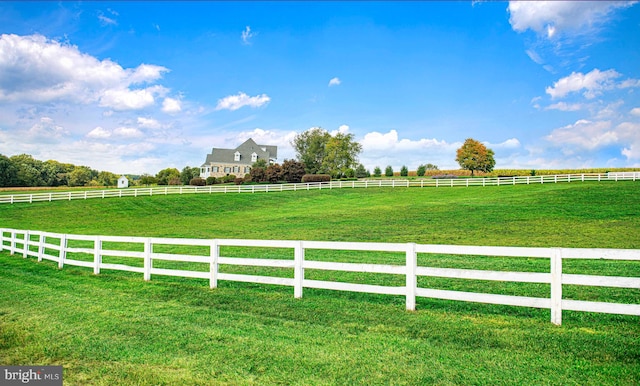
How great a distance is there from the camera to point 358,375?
4988mm

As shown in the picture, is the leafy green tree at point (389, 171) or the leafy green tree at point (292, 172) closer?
the leafy green tree at point (292, 172)

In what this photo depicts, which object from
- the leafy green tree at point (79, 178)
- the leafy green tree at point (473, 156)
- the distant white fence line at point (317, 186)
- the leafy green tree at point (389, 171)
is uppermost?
the leafy green tree at point (473, 156)

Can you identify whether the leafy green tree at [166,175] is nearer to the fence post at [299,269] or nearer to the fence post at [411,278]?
the fence post at [299,269]

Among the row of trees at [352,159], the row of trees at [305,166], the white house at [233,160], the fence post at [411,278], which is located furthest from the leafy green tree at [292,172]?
the fence post at [411,278]

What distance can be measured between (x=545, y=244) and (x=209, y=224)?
20892 mm

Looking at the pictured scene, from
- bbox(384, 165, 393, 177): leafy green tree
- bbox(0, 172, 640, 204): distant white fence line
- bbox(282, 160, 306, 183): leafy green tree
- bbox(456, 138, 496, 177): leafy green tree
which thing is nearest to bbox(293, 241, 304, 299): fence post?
bbox(0, 172, 640, 204): distant white fence line

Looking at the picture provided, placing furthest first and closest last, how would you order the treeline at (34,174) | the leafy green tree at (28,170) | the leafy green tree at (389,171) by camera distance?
the leafy green tree at (389,171) → the leafy green tree at (28,170) → the treeline at (34,174)

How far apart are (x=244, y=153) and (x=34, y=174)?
1706 inches

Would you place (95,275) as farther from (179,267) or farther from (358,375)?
(358,375)

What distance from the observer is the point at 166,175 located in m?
99.2

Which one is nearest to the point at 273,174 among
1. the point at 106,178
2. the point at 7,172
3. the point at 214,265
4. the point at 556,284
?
the point at 7,172

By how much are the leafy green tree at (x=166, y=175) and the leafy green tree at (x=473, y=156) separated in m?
59.5

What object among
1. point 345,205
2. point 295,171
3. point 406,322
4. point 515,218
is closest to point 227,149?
point 295,171

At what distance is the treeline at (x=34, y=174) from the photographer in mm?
79562
